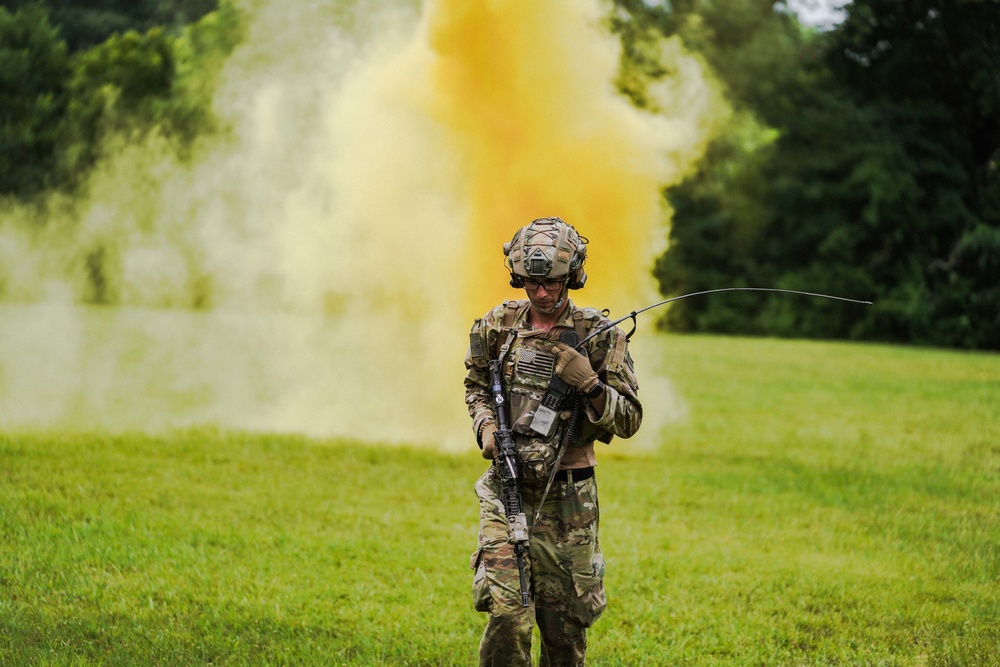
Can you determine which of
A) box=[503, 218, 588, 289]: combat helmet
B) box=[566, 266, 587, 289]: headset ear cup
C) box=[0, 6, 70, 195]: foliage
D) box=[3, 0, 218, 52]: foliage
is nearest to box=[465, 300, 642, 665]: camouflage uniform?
box=[566, 266, 587, 289]: headset ear cup

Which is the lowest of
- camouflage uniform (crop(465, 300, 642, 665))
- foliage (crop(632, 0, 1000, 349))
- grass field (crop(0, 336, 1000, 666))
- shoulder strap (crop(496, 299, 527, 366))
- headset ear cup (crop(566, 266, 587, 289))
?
grass field (crop(0, 336, 1000, 666))

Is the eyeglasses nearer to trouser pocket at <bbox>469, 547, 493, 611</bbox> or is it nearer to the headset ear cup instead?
the headset ear cup

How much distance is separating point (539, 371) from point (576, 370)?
31 centimetres

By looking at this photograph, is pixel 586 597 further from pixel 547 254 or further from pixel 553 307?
pixel 547 254

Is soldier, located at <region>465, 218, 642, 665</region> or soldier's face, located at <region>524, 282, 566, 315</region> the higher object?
soldier's face, located at <region>524, 282, 566, 315</region>

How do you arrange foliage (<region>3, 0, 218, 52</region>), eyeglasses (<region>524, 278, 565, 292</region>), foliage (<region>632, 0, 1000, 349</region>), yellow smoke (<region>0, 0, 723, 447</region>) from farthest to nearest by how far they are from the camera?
foliage (<region>632, 0, 1000, 349</region>) < foliage (<region>3, 0, 218, 52</region>) < yellow smoke (<region>0, 0, 723, 447</region>) < eyeglasses (<region>524, 278, 565, 292</region>)

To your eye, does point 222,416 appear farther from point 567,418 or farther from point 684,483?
point 567,418

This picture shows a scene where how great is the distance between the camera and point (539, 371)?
199 inches

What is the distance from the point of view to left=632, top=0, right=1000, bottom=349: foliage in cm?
3425

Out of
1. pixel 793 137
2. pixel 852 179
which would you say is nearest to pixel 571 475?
pixel 852 179

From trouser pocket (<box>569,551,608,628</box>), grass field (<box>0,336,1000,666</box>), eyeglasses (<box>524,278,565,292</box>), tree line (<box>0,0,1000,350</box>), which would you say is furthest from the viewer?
tree line (<box>0,0,1000,350</box>)

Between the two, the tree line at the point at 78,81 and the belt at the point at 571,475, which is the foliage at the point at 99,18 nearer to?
the tree line at the point at 78,81

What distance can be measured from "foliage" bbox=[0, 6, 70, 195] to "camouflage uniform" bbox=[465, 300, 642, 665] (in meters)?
29.1

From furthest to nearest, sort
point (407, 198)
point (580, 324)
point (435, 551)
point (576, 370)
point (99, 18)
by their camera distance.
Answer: point (99, 18) < point (407, 198) < point (435, 551) < point (580, 324) < point (576, 370)
